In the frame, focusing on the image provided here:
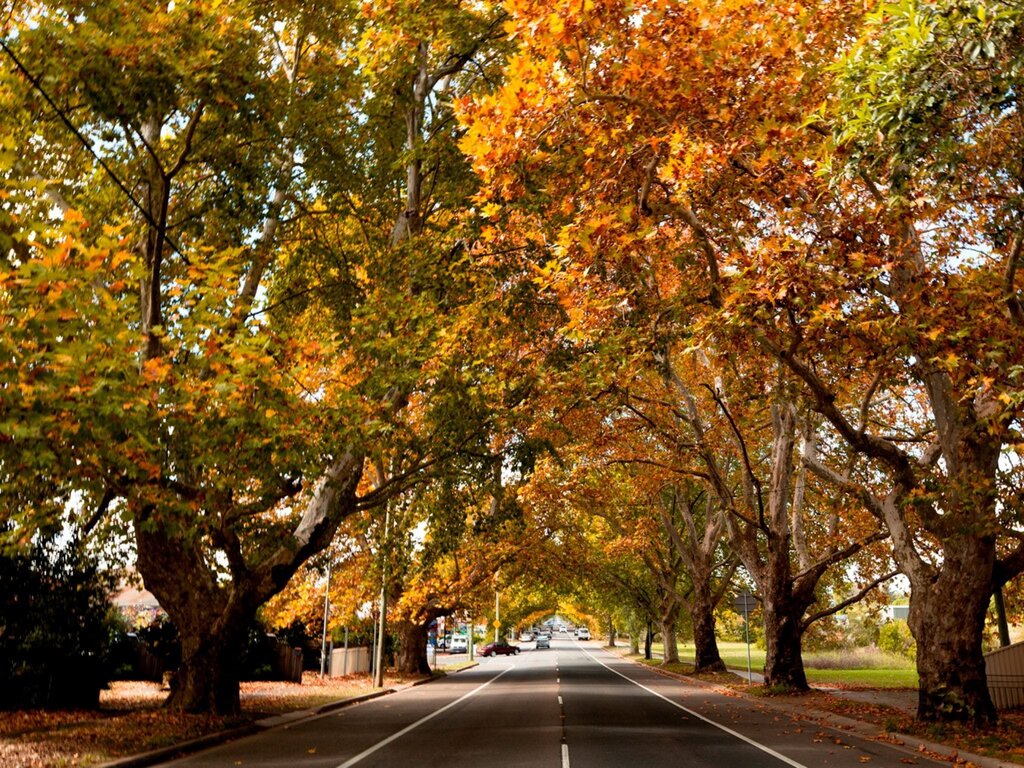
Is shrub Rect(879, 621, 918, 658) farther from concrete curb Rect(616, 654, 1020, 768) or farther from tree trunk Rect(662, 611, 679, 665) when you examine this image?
concrete curb Rect(616, 654, 1020, 768)

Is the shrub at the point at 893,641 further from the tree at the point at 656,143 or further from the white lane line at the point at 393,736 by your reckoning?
the tree at the point at 656,143

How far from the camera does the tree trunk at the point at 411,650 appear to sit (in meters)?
37.1

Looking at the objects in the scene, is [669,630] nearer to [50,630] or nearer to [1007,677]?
[1007,677]

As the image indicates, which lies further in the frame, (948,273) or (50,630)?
(50,630)

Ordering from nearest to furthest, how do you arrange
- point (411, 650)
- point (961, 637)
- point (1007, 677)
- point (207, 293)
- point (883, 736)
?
point (207, 293)
point (961, 637)
point (883, 736)
point (1007, 677)
point (411, 650)

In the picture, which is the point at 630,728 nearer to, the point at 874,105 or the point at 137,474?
the point at 137,474

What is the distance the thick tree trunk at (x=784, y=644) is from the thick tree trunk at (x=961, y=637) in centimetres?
887

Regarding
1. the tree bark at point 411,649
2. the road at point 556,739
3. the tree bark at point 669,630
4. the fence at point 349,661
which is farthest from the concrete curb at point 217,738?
the tree bark at point 669,630

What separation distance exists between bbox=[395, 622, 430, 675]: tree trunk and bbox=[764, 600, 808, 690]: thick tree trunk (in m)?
18.6

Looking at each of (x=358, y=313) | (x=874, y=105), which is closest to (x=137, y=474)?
(x=358, y=313)

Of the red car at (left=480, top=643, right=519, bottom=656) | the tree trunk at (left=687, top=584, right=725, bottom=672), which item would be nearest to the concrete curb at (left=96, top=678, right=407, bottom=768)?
the tree trunk at (left=687, top=584, right=725, bottom=672)

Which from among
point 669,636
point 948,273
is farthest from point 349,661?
point 948,273

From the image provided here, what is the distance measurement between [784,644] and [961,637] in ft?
32.8

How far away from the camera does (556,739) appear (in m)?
12.9
